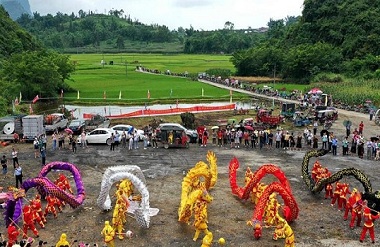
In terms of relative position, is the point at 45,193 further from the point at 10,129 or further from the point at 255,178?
the point at 10,129

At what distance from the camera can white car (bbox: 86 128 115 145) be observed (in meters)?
31.4

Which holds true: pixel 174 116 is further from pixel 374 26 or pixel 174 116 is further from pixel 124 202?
pixel 374 26

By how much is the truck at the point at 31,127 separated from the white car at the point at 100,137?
3.76 meters

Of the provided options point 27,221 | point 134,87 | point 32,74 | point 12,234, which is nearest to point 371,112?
point 27,221

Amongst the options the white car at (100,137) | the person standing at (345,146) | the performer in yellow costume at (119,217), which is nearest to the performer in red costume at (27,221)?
the performer in yellow costume at (119,217)

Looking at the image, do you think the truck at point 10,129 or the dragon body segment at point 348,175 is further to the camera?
the truck at point 10,129

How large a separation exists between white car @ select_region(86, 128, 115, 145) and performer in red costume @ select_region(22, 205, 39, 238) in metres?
14.9

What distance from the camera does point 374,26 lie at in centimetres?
7069

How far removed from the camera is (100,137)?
103 ft

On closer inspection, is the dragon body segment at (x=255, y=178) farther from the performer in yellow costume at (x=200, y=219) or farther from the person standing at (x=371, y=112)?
the person standing at (x=371, y=112)

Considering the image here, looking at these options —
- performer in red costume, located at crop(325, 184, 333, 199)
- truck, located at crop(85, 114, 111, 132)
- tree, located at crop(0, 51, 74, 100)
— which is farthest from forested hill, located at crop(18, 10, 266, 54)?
performer in red costume, located at crop(325, 184, 333, 199)

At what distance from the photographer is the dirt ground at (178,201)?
16594 mm

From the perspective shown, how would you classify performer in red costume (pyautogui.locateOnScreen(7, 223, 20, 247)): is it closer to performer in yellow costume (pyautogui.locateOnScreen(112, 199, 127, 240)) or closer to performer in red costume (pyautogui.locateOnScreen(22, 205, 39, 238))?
performer in red costume (pyautogui.locateOnScreen(22, 205, 39, 238))

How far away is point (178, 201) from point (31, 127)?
1620 centimetres
